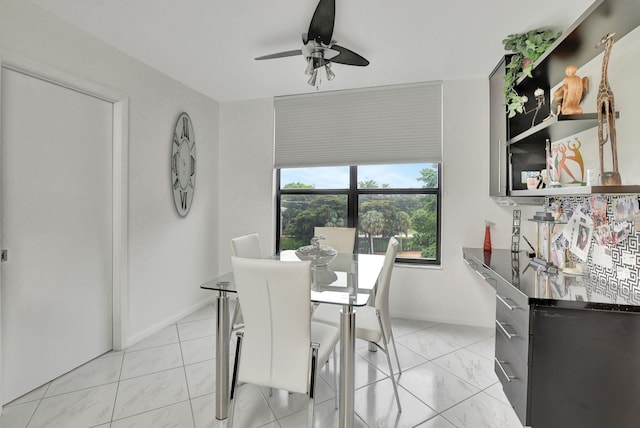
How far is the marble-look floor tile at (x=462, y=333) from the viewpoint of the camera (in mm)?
2766

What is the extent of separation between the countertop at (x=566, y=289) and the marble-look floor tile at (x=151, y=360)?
2418 mm

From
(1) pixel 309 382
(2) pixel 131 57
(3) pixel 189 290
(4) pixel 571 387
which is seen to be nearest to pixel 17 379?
(3) pixel 189 290

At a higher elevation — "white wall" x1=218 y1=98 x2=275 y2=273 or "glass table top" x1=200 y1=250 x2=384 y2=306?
"white wall" x1=218 y1=98 x2=275 y2=273

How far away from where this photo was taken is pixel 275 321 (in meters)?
1.44

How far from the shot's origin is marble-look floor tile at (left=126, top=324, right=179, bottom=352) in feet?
8.65

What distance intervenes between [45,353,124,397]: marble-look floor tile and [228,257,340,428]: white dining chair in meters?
1.31

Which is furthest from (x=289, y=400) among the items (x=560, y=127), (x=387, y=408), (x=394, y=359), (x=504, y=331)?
(x=560, y=127)

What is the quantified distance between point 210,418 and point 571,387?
1859 millimetres

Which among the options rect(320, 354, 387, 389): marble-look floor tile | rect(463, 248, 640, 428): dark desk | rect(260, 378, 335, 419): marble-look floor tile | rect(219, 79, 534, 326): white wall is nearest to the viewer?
rect(463, 248, 640, 428): dark desk

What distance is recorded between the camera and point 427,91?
3.19m

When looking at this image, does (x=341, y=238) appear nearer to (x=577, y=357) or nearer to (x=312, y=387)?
(x=312, y=387)

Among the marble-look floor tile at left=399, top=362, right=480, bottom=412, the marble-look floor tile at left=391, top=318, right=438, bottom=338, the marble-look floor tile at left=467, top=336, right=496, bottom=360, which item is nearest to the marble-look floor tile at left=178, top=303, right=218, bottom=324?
the marble-look floor tile at left=391, top=318, right=438, bottom=338

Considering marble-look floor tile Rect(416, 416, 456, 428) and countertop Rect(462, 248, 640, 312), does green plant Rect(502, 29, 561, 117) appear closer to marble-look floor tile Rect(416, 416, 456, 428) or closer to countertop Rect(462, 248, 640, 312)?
countertop Rect(462, 248, 640, 312)

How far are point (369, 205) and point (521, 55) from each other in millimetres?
1887
